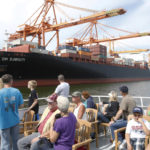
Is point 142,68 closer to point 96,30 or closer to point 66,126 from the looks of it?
point 96,30

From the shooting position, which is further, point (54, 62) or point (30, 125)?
point (54, 62)

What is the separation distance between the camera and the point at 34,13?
1230 inches

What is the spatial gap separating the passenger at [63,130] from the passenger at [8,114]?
0.97 metres

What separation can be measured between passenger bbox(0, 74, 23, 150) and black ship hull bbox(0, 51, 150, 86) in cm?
1932

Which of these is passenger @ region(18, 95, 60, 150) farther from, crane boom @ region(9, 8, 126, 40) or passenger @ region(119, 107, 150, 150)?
crane boom @ region(9, 8, 126, 40)

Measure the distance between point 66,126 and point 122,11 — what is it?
21934mm

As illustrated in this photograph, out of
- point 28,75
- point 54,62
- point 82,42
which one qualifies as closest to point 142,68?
point 82,42

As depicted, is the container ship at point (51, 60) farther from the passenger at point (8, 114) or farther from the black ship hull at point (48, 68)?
the passenger at point (8, 114)

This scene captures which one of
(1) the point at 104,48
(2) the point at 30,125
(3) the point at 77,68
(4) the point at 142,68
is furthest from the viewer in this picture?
(4) the point at 142,68

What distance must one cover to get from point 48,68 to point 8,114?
21436 millimetres

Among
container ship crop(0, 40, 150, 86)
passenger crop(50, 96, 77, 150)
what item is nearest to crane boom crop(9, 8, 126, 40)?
container ship crop(0, 40, 150, 86)

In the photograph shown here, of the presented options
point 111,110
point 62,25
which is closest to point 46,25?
point 62,25

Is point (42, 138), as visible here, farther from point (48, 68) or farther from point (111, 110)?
point (48, 68)

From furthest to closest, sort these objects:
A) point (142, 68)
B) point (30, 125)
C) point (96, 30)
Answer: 1. point (142, 68)
2. point (96, 30)
3. point (30, 125)
